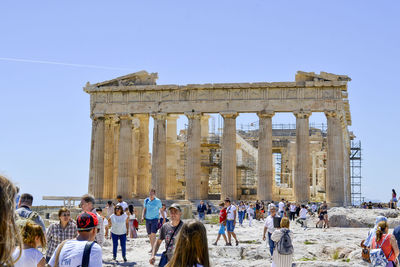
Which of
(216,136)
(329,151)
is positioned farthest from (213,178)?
(329,151)

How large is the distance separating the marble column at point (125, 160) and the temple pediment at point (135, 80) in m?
2.58

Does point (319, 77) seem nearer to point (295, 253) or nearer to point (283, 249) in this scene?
point (295, 253)

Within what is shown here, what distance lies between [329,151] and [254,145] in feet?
62.8

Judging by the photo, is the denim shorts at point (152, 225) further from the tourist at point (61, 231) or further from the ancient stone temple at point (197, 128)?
the ancient stone temple at point (197, 128)

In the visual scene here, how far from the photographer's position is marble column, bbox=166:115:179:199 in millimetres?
45344

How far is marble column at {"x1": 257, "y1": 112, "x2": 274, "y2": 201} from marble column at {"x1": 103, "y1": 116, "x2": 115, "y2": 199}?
452 inches

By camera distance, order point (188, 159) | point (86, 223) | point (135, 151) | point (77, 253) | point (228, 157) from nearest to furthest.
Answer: point (77, 253) < point (86, 223) < point (228, 157) < point (188, 159) < point (135, 151)

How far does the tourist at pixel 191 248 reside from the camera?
4824 millimetres

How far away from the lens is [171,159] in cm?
4672

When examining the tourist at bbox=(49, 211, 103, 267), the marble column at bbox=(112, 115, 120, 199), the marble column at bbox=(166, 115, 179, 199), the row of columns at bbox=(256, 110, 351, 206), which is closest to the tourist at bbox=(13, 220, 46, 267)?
the tourist at bbox=(49, 211, 103, 267)

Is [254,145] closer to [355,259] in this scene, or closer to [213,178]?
[213,178]

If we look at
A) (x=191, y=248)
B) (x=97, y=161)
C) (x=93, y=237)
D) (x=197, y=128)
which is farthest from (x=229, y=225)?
(x=97, y=161)

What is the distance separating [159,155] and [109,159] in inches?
178

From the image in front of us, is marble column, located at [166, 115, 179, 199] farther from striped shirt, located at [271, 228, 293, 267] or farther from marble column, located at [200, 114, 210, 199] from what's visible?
striped shirt, located at [271, 228, 293, 267]
